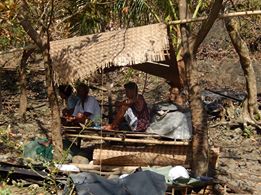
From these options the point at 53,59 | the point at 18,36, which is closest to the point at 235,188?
the point at 53,59

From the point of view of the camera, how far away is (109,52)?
704cm

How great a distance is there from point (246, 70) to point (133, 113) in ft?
11.7

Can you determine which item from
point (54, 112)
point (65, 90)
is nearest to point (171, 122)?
point (54, 112)

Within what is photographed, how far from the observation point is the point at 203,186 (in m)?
6.55

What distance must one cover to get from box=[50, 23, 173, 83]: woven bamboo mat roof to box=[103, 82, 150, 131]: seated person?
63 cm

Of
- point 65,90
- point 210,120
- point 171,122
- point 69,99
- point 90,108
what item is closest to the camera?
point 171,122

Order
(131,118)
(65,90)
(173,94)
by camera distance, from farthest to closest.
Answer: (173,94) < (65,90) < (131,118)

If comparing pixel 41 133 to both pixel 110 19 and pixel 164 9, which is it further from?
pixel 164 9

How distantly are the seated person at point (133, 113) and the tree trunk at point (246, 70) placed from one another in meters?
3.00

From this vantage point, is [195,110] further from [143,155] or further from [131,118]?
[131,118]

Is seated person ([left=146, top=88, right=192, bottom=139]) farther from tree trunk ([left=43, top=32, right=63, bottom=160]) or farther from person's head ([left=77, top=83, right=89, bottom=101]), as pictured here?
tree trunk ([left=43, top=32, right=63, bottom=160])

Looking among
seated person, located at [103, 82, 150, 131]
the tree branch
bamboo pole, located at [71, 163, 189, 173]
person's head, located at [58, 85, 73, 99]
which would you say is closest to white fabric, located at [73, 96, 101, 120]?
seated person, located at [103, 82, 150, 131]

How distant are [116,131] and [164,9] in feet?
14.1

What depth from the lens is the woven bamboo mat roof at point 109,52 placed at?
22.6 ft
